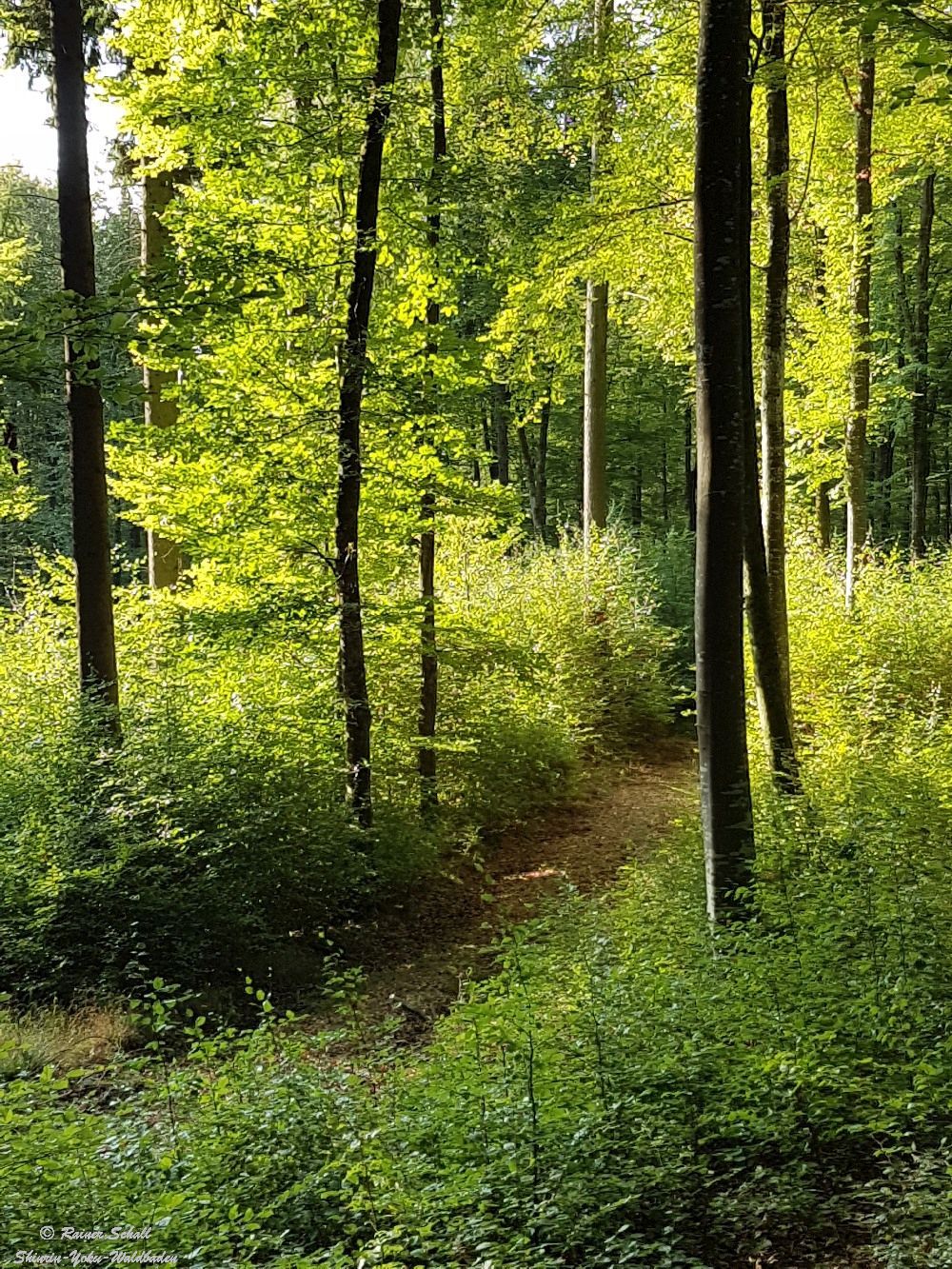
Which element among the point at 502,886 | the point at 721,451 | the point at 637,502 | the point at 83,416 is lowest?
the point at 502,886

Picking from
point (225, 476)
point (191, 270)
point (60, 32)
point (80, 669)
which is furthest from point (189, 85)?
point (80, 669)

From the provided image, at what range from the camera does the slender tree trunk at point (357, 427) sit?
7.34 metres

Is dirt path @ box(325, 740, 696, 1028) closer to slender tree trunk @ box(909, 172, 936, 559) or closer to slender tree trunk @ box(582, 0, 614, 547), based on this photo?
slender tree trunk @ box(582, 0, 614, 547)

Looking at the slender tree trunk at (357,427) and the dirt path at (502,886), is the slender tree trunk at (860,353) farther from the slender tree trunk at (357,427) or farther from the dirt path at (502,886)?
the slender tree trunk at (357,427)

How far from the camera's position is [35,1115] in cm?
318

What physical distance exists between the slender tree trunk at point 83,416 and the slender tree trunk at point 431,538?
2854 millimetres

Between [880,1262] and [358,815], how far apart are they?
5653mm

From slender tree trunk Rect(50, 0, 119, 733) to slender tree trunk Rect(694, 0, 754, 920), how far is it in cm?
485

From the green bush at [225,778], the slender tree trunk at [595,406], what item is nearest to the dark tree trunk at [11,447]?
the green bush at [225,778]

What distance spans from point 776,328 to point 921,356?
17817 mm

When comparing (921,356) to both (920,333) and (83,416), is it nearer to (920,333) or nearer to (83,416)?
(920,333)

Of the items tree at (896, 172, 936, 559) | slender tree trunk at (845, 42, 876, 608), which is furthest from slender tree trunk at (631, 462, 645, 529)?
slender tree trunk at (845, 42, 876, 608)

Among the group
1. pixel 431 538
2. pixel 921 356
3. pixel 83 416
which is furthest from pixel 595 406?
pixel 921 356

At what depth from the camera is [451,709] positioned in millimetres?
10062
